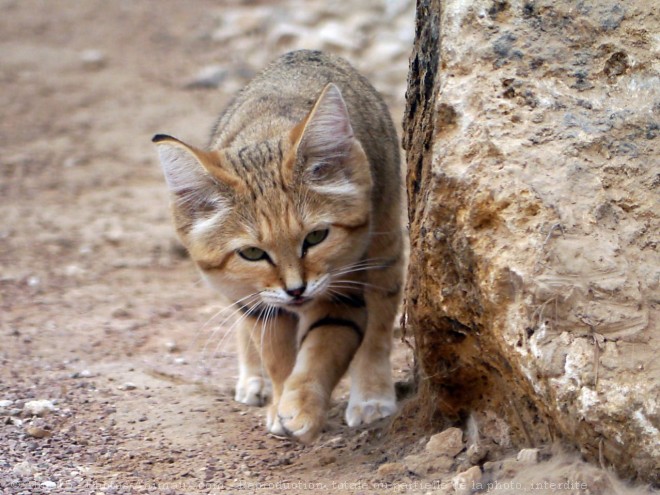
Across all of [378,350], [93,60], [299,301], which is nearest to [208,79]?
[93,60]

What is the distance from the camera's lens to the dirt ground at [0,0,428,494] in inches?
144

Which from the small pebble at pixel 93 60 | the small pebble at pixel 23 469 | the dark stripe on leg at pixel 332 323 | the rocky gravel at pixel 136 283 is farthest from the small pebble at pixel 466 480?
the small pebble at pixel 93 60

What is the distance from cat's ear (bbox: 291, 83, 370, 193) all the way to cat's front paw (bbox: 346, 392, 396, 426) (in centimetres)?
102

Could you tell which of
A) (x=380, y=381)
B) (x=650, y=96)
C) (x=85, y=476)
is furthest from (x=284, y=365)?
(x=650, y=96)

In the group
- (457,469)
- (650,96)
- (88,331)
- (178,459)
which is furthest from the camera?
(88,331)

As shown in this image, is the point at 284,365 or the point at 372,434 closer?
the point at 372,434

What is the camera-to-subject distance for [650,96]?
302 cm

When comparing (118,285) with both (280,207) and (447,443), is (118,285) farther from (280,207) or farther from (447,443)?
(447,443)

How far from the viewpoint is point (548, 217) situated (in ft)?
9.31

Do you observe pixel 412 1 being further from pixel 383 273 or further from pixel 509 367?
pixel 509 367

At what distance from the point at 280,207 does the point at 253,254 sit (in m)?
0.22

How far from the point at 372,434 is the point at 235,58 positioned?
831 cm

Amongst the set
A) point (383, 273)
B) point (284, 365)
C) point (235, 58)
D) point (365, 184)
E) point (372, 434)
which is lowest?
point (372, 434)

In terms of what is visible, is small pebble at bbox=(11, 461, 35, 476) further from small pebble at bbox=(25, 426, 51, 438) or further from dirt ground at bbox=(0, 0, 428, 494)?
small pebble at bbox=(25, 426, 51, 438)
